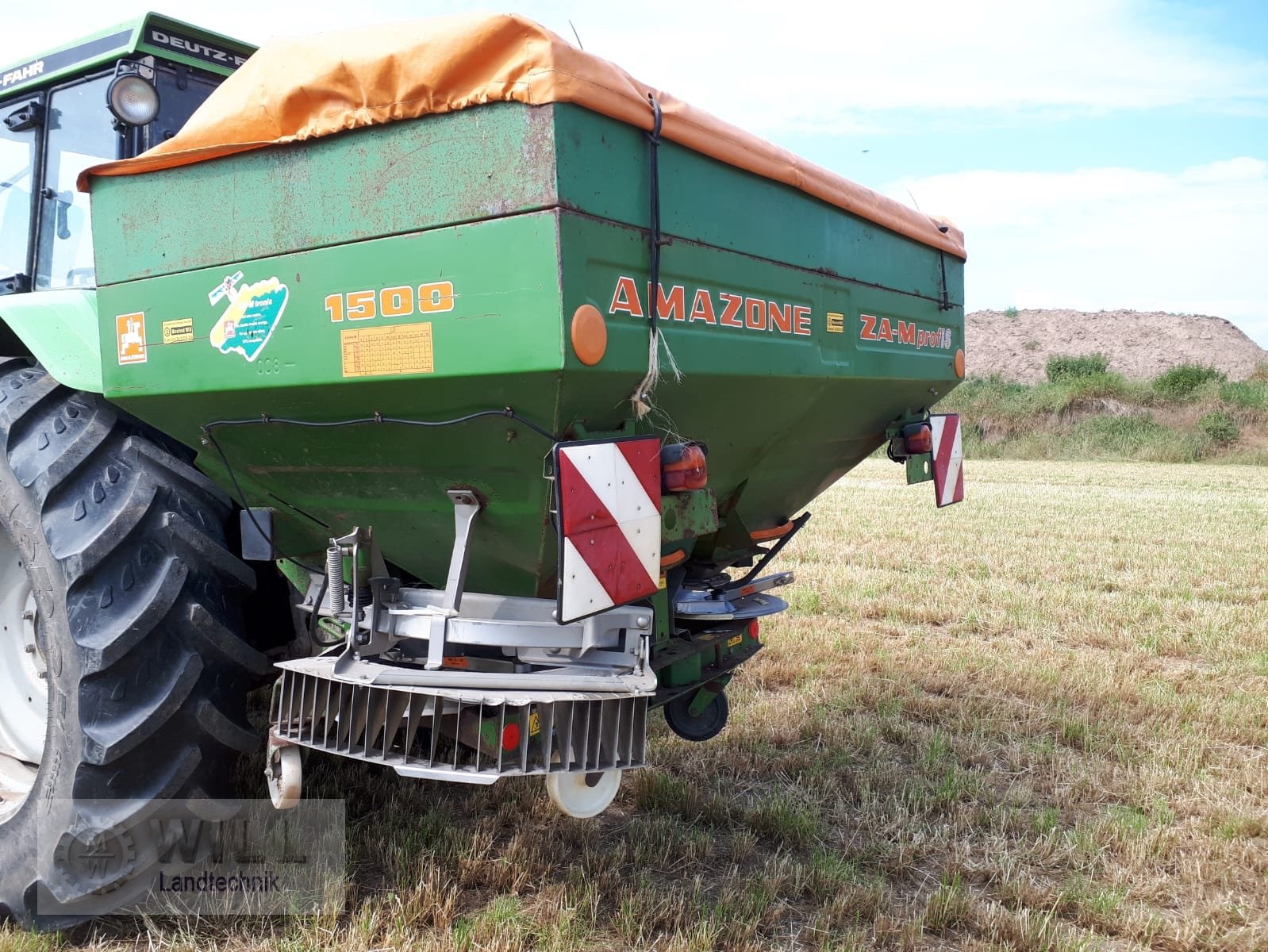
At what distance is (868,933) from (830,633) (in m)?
2.66

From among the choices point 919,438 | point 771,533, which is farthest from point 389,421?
point 919,438

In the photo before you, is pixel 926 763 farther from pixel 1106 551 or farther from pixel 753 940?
pixel 1106 551

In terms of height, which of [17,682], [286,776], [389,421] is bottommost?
[286,776]

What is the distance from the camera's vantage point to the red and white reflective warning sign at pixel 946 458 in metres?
3.76

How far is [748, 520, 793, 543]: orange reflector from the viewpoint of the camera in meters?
3.56

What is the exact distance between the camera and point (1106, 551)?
764 cm

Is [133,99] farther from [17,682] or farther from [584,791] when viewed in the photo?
[584,791]

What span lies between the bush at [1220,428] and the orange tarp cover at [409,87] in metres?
23.2

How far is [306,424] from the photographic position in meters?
2.33

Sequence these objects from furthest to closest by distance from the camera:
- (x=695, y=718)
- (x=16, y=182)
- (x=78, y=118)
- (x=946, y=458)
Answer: (x=946, y=458)
(x=695, y=718)
(x=16, y=182)
(x=78, y=118)

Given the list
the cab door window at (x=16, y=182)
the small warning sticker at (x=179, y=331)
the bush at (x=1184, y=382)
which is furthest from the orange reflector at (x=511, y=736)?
the bush at (x=1184, y=382)

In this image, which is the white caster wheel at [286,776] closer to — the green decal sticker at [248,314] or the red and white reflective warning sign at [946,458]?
the green decal sticker at [248,314]

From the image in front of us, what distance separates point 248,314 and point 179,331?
228mm

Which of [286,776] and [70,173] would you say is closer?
[286,776]
